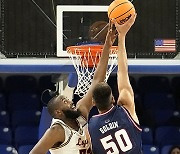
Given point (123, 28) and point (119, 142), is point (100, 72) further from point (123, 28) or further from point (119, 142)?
point (119, 142)

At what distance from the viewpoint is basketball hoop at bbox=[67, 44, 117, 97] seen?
419cm

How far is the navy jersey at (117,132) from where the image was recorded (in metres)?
3.06

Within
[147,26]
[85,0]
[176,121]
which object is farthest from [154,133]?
[85,0]

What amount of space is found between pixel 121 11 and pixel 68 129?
33.7 inches

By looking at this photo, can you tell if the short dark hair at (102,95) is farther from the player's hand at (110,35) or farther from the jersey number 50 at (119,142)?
the player's hand at (110,35)

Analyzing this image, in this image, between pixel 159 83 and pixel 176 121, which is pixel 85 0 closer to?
pixel 159 83

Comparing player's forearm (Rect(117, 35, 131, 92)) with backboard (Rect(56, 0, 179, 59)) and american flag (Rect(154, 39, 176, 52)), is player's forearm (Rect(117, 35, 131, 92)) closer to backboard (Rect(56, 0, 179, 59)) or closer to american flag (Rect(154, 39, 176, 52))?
backboard (Rect(56, 0, 179, 59))

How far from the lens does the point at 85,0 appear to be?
288 inches

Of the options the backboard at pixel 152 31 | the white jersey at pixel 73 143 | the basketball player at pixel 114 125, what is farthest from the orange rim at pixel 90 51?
the backboard at pixel 152 31

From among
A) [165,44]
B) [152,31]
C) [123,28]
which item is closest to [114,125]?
[123,28]

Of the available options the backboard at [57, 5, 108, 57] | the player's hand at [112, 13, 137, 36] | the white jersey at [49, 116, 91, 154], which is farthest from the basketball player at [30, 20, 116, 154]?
the backboard at [57, 5, 108, 57]

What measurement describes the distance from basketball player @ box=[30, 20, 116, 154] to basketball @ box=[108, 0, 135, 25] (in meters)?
0.10

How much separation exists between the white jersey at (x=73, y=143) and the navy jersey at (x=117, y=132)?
0.31 m

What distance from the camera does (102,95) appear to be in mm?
3018
